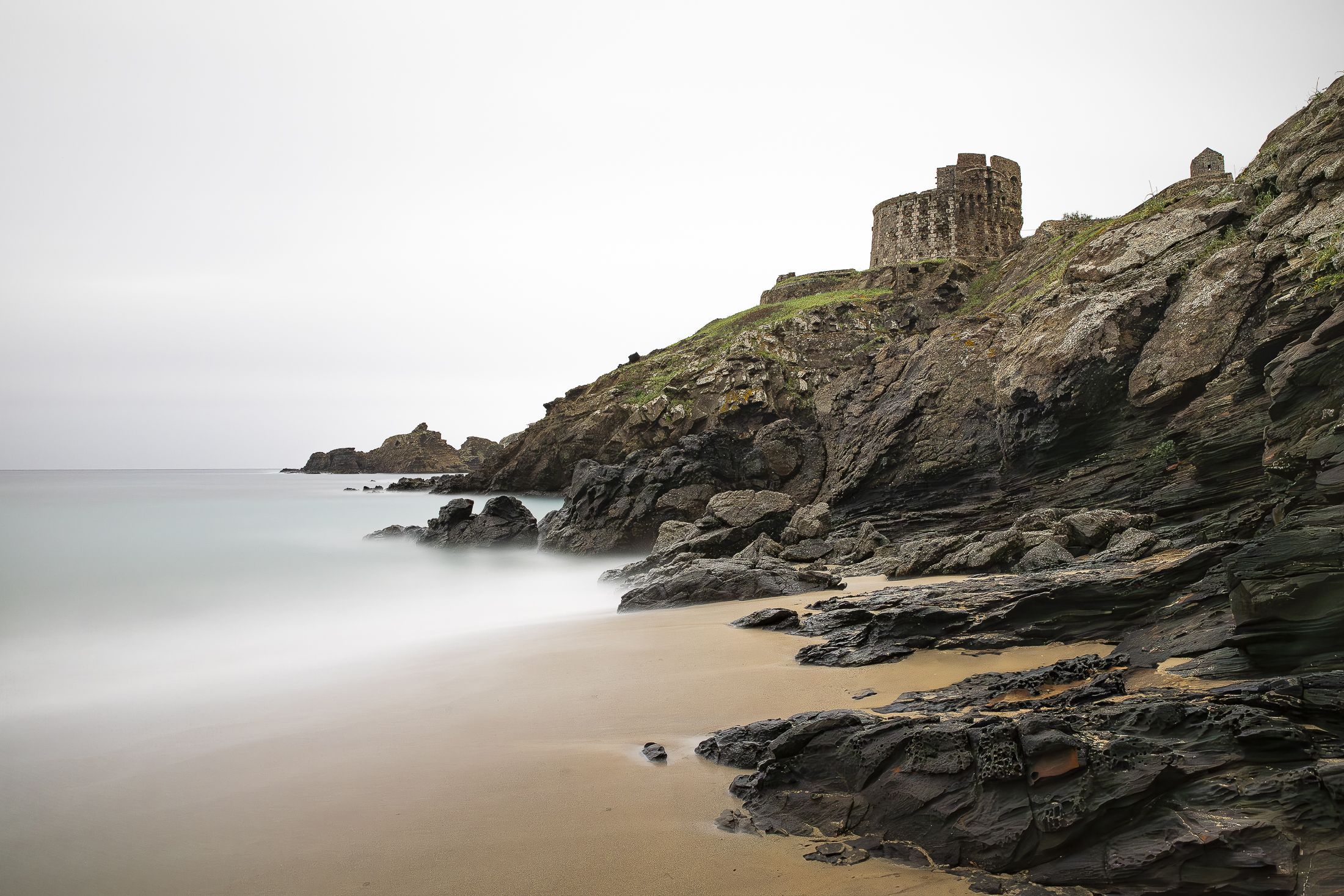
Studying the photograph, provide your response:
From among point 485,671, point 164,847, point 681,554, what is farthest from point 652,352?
point 164,847

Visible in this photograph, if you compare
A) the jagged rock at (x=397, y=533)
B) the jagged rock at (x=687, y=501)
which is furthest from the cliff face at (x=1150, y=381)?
the jagged rock at (x=397, y=533)

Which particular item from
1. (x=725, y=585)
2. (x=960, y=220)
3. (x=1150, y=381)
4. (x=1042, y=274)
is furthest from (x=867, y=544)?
(x=960, y=220)

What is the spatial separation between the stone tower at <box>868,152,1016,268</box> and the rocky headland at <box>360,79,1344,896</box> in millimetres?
14644

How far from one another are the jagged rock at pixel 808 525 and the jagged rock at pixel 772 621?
7343mm

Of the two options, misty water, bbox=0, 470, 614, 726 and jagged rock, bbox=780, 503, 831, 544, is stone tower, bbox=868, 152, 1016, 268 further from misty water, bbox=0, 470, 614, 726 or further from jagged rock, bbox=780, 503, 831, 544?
misty water, bbox=0, 470, 614, 726

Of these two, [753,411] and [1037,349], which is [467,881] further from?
[753,411]

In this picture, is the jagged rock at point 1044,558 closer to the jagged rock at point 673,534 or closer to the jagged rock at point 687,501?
the jagged rock at point 673,534

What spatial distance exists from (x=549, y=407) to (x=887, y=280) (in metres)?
22.1

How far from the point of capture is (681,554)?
16797 mm

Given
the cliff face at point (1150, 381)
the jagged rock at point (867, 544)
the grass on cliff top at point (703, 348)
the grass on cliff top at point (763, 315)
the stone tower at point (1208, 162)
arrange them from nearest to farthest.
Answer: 1. the cliff face at point (1150, 381)
2. the jagged rock at point (867, 544)
3. the stone tower at point (1208, 162)
4. the grass on cliff top at point (703, 348)
5. the grass on cliff top at point (763, 315)

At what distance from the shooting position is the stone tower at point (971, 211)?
43.7 meters

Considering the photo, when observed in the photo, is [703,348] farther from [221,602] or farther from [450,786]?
[450,786]

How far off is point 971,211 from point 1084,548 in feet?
126

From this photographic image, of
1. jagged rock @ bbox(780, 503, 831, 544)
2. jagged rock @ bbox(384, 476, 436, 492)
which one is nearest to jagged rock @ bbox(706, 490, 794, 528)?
jagged rock @ bbox(780, 503, 831, 544)
